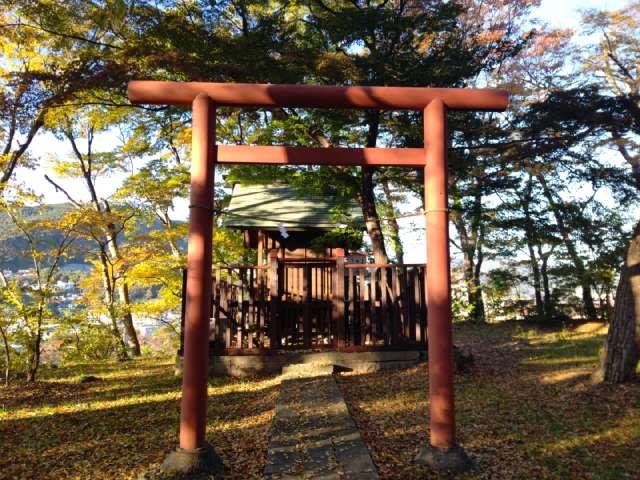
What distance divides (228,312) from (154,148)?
31.5ft

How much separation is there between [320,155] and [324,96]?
1.94 ft

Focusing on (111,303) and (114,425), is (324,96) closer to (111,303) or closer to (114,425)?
(114,425)

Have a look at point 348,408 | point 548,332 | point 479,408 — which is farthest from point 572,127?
point 348,408

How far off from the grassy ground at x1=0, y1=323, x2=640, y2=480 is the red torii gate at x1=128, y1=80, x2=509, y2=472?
0.49m

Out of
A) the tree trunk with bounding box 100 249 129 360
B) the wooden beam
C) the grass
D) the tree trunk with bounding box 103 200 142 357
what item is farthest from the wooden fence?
the tree trunk with bounding box 103 200 142 357

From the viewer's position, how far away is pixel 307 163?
4.33 m

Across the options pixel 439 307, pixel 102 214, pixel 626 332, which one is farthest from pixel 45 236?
pixel 626 332

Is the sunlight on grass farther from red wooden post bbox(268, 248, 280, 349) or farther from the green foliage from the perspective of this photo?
the green foliage

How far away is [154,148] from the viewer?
15844 mm

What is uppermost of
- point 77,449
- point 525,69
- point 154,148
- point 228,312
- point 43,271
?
point 525,69

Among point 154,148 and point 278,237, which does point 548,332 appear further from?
Answer: point 154,148

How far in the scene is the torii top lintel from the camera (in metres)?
4.30

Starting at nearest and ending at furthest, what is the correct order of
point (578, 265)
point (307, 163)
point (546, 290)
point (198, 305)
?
point (198, 305) < point (307, 163) < point (578, 265) < point (546, 290)

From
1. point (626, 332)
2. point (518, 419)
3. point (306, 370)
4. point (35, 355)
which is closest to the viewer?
point (518, 419)
